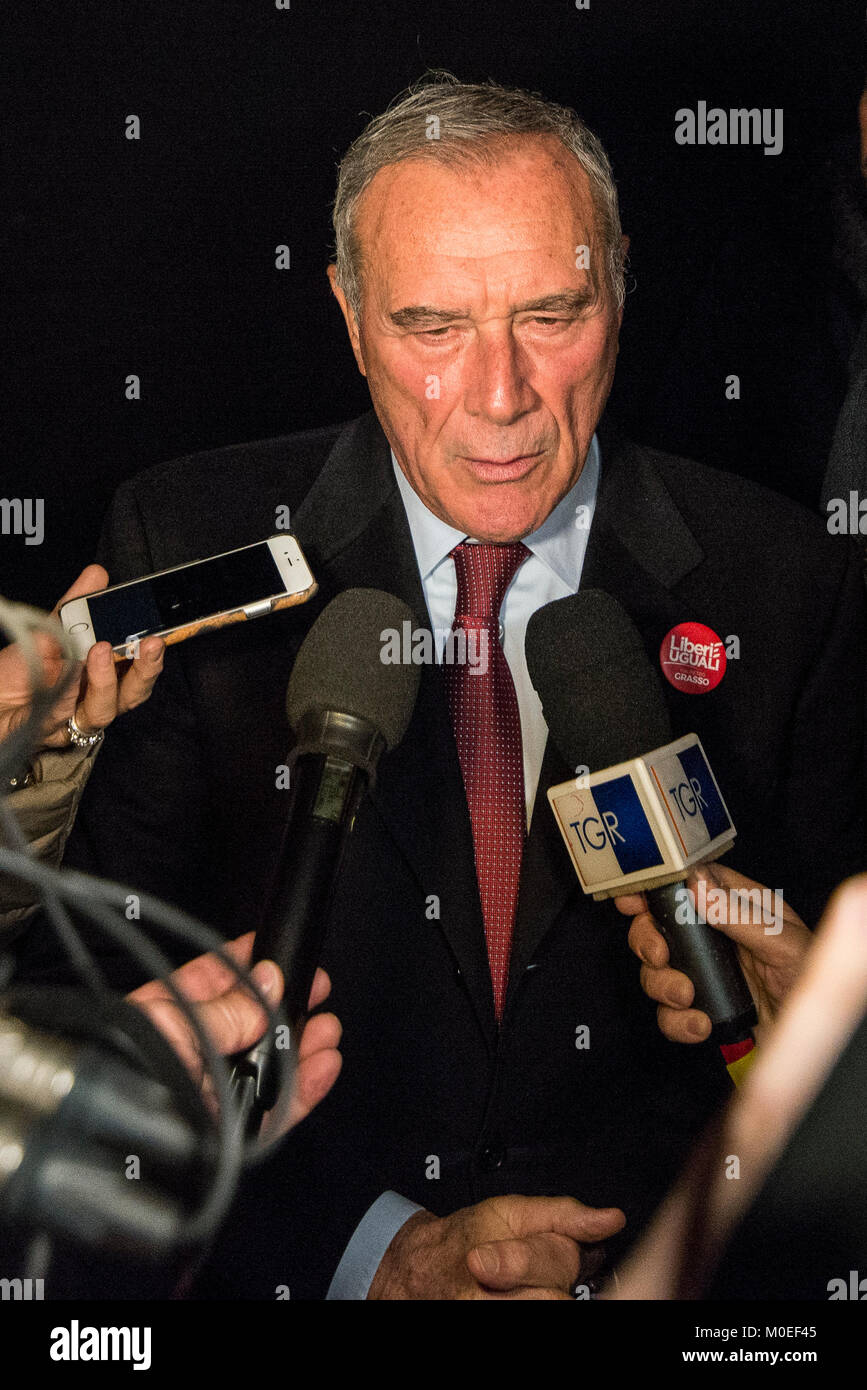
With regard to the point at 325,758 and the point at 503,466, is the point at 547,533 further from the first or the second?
the point at 325,758

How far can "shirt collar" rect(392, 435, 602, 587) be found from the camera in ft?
5.09

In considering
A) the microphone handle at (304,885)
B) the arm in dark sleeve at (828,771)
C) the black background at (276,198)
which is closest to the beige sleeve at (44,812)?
the black background at (276,198)

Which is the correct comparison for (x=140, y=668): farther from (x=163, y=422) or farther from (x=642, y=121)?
(x=642, y=121)

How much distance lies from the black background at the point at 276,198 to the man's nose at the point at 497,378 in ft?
0.68

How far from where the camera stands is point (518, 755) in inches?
59.4

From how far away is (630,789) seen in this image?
1.12 meters

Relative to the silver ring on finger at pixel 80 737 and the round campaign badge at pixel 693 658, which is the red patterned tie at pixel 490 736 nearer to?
the round campaign badge at pixel 693 658

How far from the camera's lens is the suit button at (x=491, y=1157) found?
1461mm

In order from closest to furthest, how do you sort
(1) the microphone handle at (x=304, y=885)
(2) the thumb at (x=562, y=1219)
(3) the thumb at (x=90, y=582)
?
(1) the microphone handle at (x=304, y=885), (2) the thumb at (x=562, y=1219), (3) the thumb at (x=90, y=582)

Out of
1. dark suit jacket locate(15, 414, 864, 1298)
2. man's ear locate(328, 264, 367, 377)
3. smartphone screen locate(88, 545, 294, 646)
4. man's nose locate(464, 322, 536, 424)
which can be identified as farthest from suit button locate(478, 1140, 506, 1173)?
man's ear locate(328, 264, 367, 377)

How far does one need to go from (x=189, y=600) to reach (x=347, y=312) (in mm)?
481

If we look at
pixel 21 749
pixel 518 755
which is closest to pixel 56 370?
pixel 518 755

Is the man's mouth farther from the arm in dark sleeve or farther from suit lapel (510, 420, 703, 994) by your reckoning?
the arm in dark sleeve

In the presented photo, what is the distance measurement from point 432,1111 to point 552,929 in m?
0.27
